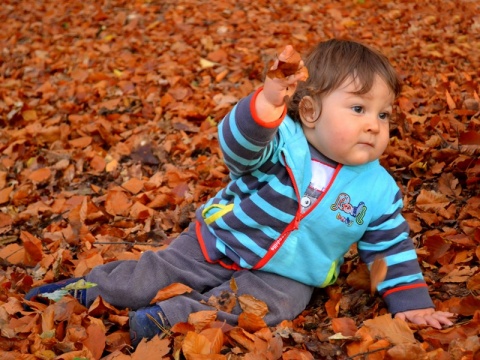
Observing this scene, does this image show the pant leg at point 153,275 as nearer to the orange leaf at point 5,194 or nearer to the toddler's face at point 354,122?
the toddler's face at point 354,122

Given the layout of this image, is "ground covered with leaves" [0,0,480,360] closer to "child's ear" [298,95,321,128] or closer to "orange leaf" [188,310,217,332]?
"orange leaf" [188,310,217,332]

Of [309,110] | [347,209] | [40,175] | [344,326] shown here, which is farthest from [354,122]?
[40,175]

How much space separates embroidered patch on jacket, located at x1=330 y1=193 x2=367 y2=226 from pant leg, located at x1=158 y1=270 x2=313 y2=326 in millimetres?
355

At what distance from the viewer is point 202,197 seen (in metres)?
3.20

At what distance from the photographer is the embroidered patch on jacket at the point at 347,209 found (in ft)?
7.43

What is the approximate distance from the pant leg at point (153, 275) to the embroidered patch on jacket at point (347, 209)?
1.78 feet

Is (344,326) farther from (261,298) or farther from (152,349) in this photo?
(152,349)

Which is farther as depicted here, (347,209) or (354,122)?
(347,209)

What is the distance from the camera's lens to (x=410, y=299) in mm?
2184

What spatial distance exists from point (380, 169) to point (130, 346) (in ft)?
4.09

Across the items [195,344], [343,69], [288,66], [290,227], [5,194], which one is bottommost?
[5,194]

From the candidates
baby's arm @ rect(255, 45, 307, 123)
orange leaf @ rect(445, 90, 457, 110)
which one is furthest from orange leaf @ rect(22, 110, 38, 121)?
orange leaf @ rect(445, 90, 457, 110)

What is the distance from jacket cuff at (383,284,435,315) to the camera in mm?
2174

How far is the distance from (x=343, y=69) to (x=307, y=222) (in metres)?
0.63
